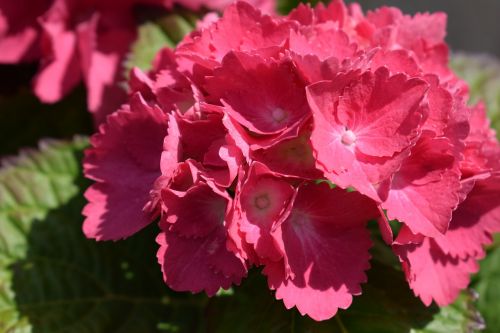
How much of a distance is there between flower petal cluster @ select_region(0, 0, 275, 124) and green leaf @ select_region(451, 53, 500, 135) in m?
0.47

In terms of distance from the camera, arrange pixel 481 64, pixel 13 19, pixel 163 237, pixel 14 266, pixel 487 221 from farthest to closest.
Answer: pixel 481 64, pixel 13 19, pixel 14 266, pixel 487 221, pixel 163 237

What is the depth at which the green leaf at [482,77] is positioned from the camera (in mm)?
1273

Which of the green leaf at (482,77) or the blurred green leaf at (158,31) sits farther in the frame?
the green leaf at (482,77)

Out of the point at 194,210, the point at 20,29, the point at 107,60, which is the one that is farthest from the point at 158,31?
the point at 194,210

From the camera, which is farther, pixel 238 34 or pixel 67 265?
pixel 67 265

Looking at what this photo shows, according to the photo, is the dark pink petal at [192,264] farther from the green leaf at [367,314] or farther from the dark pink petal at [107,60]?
the dark pink petal at [107,60]

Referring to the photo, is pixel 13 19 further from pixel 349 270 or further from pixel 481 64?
pixel 481 64

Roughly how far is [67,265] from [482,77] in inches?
32.5

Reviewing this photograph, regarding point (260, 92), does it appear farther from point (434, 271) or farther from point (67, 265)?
point (67, 265)

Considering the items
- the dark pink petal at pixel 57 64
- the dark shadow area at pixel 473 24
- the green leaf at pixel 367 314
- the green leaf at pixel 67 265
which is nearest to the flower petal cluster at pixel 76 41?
the dark pink petal at pixel 57 64

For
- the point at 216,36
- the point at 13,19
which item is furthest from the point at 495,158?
the point at 13,19

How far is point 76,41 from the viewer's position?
1195 mm

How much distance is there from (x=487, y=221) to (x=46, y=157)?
0.67 m

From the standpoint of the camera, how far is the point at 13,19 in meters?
1.21
